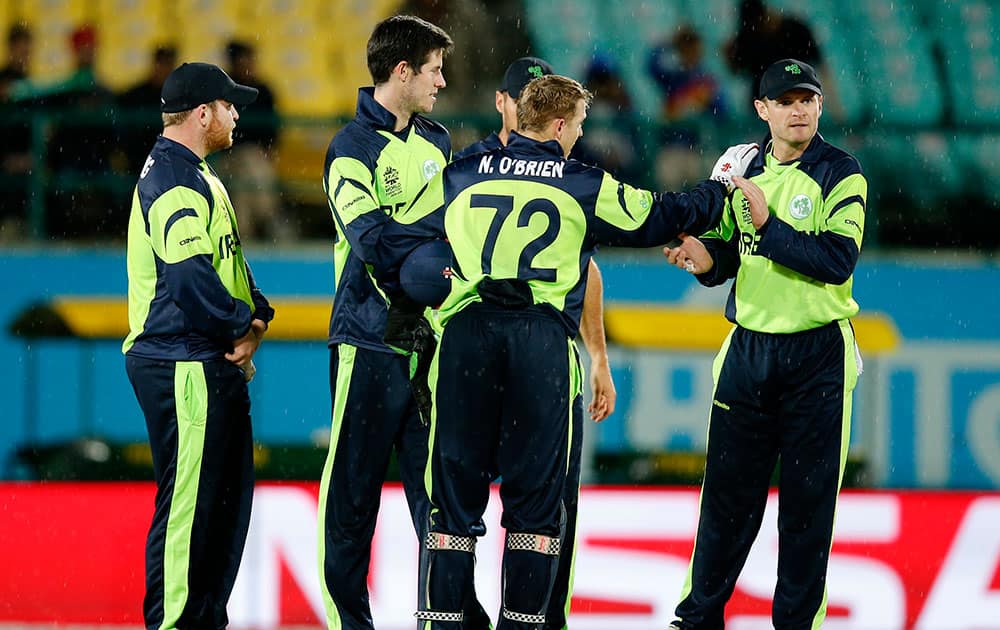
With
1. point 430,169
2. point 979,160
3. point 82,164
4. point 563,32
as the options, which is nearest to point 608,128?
point 563,32

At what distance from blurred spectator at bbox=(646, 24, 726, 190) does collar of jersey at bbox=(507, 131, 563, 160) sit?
5140mm

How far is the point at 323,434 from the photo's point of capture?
1018 centimetres

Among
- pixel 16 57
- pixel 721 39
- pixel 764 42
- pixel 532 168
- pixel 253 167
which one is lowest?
pixel 532 168

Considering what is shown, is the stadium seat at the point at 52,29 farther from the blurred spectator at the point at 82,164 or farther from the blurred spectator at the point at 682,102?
the blurred spectator at the point at 682,102

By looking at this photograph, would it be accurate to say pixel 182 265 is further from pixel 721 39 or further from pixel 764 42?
pixel 721 39

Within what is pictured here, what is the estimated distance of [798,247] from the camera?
5.46 meters

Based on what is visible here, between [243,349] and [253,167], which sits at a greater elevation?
[253,167]

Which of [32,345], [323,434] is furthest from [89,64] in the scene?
[323,434]

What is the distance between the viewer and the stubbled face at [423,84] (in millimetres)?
5836

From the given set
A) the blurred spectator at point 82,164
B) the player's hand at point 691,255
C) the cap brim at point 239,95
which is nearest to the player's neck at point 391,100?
the cap brim at point 239,95

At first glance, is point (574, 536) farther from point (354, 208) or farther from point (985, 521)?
point (985, 521)

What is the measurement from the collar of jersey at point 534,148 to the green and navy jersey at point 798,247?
817 mm

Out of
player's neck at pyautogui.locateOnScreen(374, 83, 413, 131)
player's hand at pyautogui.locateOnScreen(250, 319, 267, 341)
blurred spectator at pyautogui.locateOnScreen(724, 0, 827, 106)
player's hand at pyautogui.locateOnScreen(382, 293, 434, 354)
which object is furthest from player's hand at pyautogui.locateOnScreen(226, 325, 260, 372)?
blurred spectator at pyautogui.locateOnScreen(724, 0, 827, 106)

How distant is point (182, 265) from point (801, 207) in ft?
7.41
